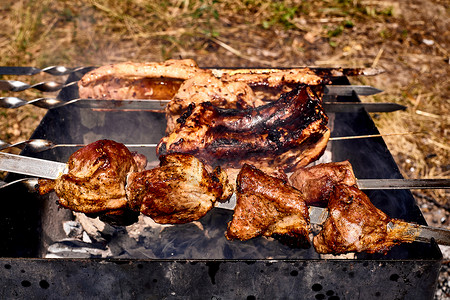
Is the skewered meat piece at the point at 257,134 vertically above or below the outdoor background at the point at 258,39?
above

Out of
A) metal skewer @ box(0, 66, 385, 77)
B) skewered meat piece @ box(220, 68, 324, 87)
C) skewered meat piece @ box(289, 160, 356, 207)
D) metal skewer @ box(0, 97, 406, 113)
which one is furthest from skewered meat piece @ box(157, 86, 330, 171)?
metal skewer @ box(0, 66, 385, 77)

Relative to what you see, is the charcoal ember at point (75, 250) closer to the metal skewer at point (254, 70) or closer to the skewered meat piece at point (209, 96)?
the skewered meat piece at point (209, 96)

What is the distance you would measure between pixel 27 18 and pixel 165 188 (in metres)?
6.68

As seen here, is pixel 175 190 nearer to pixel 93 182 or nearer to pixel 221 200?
pixel 221 200

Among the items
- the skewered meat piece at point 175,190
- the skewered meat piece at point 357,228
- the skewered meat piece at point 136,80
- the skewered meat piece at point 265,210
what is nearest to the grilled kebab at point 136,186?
the skewered meat piece at point 175,190

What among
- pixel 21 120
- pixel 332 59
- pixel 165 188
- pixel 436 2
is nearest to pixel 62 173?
pixel 165 188

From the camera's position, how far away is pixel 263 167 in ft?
8.73

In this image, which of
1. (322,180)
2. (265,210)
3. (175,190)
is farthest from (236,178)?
(322,180)

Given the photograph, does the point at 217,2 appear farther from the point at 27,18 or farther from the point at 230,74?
the point at 230,74

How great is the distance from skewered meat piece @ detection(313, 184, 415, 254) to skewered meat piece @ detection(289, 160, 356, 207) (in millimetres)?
165

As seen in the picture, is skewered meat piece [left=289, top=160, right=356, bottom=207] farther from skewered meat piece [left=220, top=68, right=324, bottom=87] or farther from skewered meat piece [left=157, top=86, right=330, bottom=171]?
skewered meat piece [left=220, top=68, right=324, bottom=87]

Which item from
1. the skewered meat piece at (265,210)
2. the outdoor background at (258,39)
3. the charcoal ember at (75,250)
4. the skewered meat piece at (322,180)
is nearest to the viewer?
the skewered meat piece at (265,210)

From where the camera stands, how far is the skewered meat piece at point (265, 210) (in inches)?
87.1

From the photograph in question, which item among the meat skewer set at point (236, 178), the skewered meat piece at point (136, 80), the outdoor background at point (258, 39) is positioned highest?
the skewered meat piece at point (136, 80)
